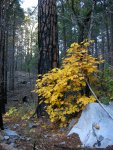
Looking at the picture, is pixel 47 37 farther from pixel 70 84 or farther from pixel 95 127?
pixel 95 127

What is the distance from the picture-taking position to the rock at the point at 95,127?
5.29 m

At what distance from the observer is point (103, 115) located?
577cm

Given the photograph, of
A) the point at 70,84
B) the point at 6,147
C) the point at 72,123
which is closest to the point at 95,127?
the point at 72,123

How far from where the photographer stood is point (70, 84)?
20.4 feet

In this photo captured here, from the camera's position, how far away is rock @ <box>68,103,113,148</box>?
208 inches

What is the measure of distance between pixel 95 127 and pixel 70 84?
47.2 inches

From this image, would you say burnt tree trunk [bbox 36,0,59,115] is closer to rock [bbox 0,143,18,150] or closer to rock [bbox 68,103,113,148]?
rock [bbox 68,103,113,148]

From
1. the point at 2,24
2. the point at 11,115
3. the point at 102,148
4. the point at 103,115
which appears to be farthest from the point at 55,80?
the point at 2,24

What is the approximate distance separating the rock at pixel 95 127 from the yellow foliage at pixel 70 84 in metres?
0.23

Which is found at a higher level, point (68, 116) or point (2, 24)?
point (2, 24)

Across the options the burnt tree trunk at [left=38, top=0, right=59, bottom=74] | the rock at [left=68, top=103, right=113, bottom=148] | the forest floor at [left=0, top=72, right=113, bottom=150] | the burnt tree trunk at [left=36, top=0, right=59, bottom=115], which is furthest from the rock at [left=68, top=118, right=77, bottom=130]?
the burnt tree trunk at [left=38, top=0, right=59, bottom=74]

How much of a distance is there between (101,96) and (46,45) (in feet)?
7.44

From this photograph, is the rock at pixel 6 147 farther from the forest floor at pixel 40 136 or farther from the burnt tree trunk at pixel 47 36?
the burnt tree trunk at pixel 47 36

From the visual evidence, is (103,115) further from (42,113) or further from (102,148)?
(42,113)
